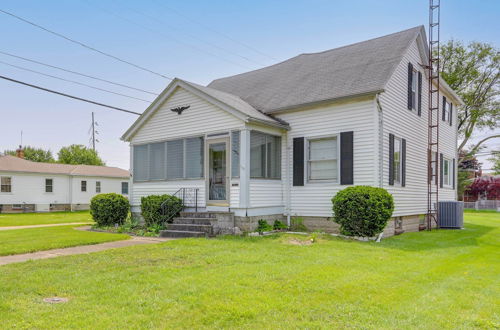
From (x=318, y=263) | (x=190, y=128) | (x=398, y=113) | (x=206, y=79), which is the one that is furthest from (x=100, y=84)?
(x=318, y=263)

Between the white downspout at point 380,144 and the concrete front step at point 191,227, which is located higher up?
the white downspout at point 380,144

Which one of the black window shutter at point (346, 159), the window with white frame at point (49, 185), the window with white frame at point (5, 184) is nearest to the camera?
the black window shutter at point (346, 159)

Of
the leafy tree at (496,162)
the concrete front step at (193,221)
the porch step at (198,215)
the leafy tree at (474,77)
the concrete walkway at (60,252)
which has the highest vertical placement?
the leafy tree at (474,77)

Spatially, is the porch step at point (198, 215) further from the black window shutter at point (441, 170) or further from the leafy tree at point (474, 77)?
the leafy tree at point (474, 77)

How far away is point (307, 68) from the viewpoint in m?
14.6

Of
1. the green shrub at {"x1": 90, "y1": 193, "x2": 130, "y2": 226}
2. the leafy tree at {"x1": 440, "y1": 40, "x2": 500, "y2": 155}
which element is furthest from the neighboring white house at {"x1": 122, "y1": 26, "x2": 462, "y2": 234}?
the leafy tree at {"x1": 440, "y1": 40, "x2": 500, "y2": 155}

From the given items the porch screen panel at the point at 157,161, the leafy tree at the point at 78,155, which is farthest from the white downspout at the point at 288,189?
the leafy tree at the point at 78,155

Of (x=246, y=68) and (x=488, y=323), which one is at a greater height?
(x=246, y=68)

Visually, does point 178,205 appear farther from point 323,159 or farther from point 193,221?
point 323,159

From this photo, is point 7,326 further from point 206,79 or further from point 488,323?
point 206,79

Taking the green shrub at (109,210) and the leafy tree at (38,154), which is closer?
the green shrub at (109,210)

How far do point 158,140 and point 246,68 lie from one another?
965 centimetres

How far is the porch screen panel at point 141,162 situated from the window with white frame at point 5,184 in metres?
16.8

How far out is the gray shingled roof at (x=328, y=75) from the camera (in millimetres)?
11195
